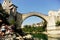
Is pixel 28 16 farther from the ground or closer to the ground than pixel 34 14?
closer to the ground

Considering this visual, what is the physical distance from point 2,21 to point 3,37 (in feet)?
11.9

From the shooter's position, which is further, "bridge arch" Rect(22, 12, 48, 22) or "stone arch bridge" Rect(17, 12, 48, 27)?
"bridge arch" Rect(22, 12, 48, 22)

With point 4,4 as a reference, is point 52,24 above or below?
below

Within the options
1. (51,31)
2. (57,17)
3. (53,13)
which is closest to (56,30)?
(51,31)

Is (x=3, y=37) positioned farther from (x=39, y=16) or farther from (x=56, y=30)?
(x=39, y=16)

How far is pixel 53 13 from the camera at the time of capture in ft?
211

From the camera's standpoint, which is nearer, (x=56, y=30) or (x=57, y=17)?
(x=56, y=30)

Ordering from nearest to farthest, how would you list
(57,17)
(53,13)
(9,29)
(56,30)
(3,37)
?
1. (3,37)
2. (9,29)
3. (56,30)
4. (57,17)
5. (53,13)

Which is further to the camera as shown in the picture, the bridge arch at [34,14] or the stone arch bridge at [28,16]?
the bridge arch at [34,14]

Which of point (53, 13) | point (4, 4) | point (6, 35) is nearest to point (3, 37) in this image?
point (6, 35)

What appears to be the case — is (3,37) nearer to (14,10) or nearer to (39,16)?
(14,10)

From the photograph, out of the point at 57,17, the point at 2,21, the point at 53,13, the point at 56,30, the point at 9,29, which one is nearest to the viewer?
the point at 9,29

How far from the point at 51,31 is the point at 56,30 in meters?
2.73

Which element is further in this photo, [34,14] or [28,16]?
[34,14]
